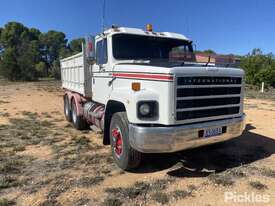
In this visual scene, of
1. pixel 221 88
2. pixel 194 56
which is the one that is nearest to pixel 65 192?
pixel 221 88

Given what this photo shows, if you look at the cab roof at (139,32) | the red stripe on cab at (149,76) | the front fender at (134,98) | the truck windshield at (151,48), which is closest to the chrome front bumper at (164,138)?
the front fender at (134,98)

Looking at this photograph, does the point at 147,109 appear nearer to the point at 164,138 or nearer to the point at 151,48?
the point at 164,138

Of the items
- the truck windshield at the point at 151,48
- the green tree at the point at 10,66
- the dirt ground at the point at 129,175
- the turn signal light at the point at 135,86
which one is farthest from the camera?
the green tree at the point at 10,66

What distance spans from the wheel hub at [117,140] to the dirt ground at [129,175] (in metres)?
0.36

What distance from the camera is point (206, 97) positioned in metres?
4.60

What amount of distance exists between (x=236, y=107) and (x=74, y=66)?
5411 mm

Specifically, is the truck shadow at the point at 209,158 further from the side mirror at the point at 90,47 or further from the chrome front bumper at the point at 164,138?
the side mirror at the point at 90,47

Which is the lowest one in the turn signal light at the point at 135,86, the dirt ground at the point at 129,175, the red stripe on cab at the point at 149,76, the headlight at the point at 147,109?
the dirt ground at the point at 129,175

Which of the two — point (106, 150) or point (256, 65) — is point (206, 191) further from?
point (256, 65)

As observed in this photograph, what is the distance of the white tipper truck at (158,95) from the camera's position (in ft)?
14.0

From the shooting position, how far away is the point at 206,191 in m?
4.29

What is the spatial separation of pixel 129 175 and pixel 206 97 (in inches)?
79.8

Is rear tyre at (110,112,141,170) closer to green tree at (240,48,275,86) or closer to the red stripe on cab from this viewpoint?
the red stripe on cab

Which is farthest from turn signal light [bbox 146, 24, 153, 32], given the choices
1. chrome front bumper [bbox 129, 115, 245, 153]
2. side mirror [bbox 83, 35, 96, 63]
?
chrome front bumper [bbox 129, 115, 245, 153]
